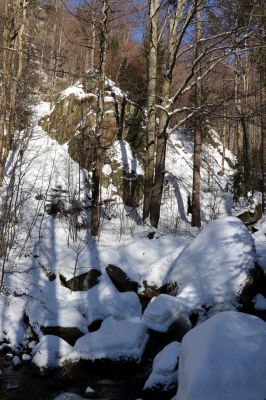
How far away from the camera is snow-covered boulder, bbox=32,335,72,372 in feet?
18.5

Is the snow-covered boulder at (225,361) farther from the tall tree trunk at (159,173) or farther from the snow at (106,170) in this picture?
the snow at (106,170)

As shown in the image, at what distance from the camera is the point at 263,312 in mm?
7215

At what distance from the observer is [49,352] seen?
18.9 feet

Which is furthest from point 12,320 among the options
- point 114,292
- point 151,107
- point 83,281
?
point 151,107

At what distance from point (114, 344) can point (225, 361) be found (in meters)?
2.54

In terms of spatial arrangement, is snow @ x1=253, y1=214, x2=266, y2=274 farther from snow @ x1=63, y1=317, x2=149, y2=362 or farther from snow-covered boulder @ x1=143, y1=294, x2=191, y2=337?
snow @ x1=63, y1=317, x2=149, y2=362

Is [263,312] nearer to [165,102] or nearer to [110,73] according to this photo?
[165,102]

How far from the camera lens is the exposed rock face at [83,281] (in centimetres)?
774

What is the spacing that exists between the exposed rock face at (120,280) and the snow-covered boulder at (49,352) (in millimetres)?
1984

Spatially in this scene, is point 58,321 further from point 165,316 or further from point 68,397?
point 165,316

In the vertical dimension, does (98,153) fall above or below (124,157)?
below

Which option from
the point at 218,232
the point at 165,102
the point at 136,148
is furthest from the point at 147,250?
the point at 136,148

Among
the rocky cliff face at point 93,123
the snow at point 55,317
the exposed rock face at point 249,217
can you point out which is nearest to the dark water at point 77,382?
the snow at point 55,317

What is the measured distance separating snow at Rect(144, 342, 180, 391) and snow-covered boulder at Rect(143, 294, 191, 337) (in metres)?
0.98
